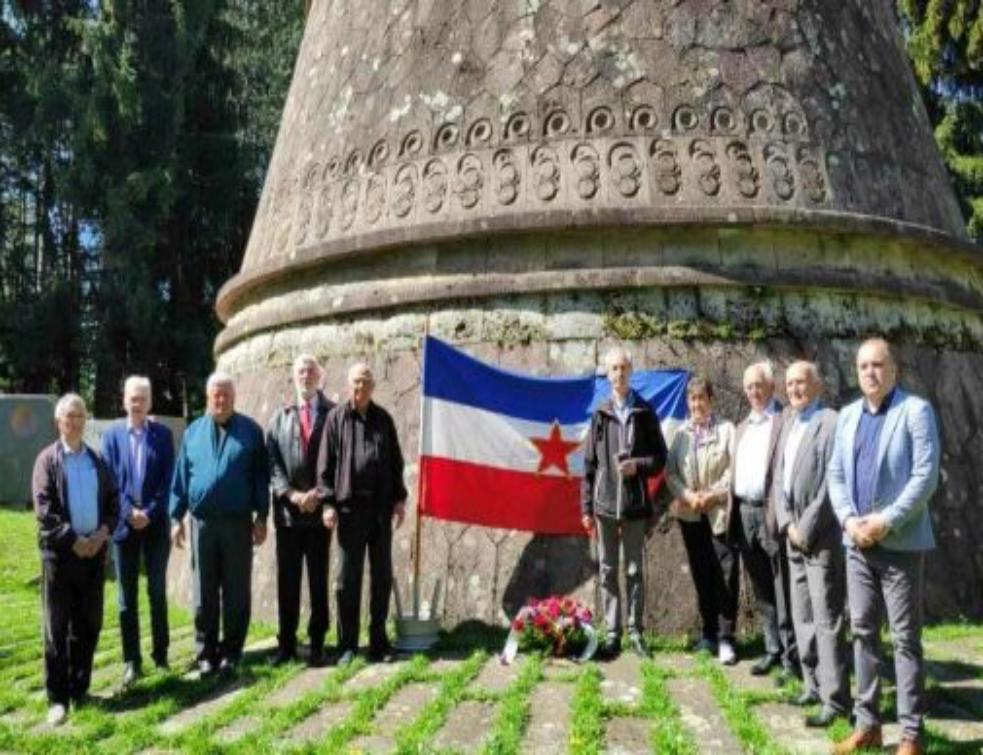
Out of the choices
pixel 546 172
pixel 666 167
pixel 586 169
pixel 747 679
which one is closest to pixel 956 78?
pixel 666 167

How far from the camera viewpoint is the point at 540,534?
6.71m

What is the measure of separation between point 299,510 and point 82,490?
3.94 ft

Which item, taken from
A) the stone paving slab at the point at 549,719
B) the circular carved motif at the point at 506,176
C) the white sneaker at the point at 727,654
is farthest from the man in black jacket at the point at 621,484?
the circular carved motif at the point at 506,176

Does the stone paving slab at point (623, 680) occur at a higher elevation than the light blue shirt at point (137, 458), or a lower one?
lower

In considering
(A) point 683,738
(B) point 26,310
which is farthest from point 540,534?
(B) point 26,310

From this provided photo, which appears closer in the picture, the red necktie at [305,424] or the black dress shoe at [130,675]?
the black dress shoe at [130,675]

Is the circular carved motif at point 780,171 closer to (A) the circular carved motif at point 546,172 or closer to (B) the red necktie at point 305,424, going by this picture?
(A) the circular carved motif at point 546,172

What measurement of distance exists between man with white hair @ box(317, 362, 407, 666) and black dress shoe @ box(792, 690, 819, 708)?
2.30 meters

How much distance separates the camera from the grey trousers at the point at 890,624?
415 cm

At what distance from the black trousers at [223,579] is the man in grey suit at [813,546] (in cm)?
300

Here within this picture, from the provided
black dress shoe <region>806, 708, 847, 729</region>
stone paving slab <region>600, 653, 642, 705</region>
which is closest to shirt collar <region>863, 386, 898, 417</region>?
black dress shoe <region>806, 708, 847, 729</region>

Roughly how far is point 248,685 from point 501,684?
1.35m

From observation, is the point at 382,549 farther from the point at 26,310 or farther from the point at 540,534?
the point at 26,310

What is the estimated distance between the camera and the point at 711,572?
20.1 ft
